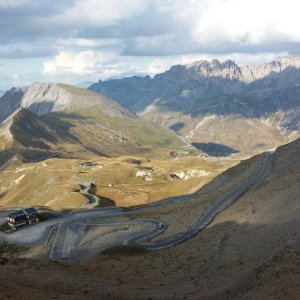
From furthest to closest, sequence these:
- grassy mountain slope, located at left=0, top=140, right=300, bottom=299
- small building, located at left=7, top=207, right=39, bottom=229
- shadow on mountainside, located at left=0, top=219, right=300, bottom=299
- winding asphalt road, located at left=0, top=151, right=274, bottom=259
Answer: small building, located at left=7, top=207, right=39, bottom=229, winding asphalt road, located at left=0, top=151, right=274, bottom=259, grassy mountain slope, located at left=0, top=140, right=300, bottom=299, shadow on mountainside, located at left=0, top=219, right=300, bottom=299

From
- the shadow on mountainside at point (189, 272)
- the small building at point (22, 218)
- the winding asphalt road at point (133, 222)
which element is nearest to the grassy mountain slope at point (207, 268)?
the shadow on mountainside at point (189, 272)

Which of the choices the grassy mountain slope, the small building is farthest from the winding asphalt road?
the grassy mountain slope

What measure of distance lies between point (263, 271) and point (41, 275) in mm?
26964

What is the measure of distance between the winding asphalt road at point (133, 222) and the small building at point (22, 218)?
394 centimetres

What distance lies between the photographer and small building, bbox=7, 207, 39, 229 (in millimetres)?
130625

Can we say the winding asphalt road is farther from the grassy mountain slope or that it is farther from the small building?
the grassy mountain slope

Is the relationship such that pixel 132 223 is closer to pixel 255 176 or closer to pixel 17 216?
pixel 17 216

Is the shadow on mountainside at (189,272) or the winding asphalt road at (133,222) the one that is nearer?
the shadow on mountainside at (189,272)

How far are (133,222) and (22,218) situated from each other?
1276 inches

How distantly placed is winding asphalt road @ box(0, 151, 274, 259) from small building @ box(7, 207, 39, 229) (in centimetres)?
394

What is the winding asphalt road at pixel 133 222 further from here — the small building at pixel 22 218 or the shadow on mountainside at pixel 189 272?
the shadow on mountainside at pixel 189 272

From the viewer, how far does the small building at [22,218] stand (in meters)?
131

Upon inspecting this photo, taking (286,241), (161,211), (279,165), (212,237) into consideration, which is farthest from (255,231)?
(279,165)

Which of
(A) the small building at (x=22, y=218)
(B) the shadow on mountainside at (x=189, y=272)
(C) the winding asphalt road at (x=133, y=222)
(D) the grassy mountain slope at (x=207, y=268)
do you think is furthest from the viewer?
(A) the small building at (x=22, y=218)
